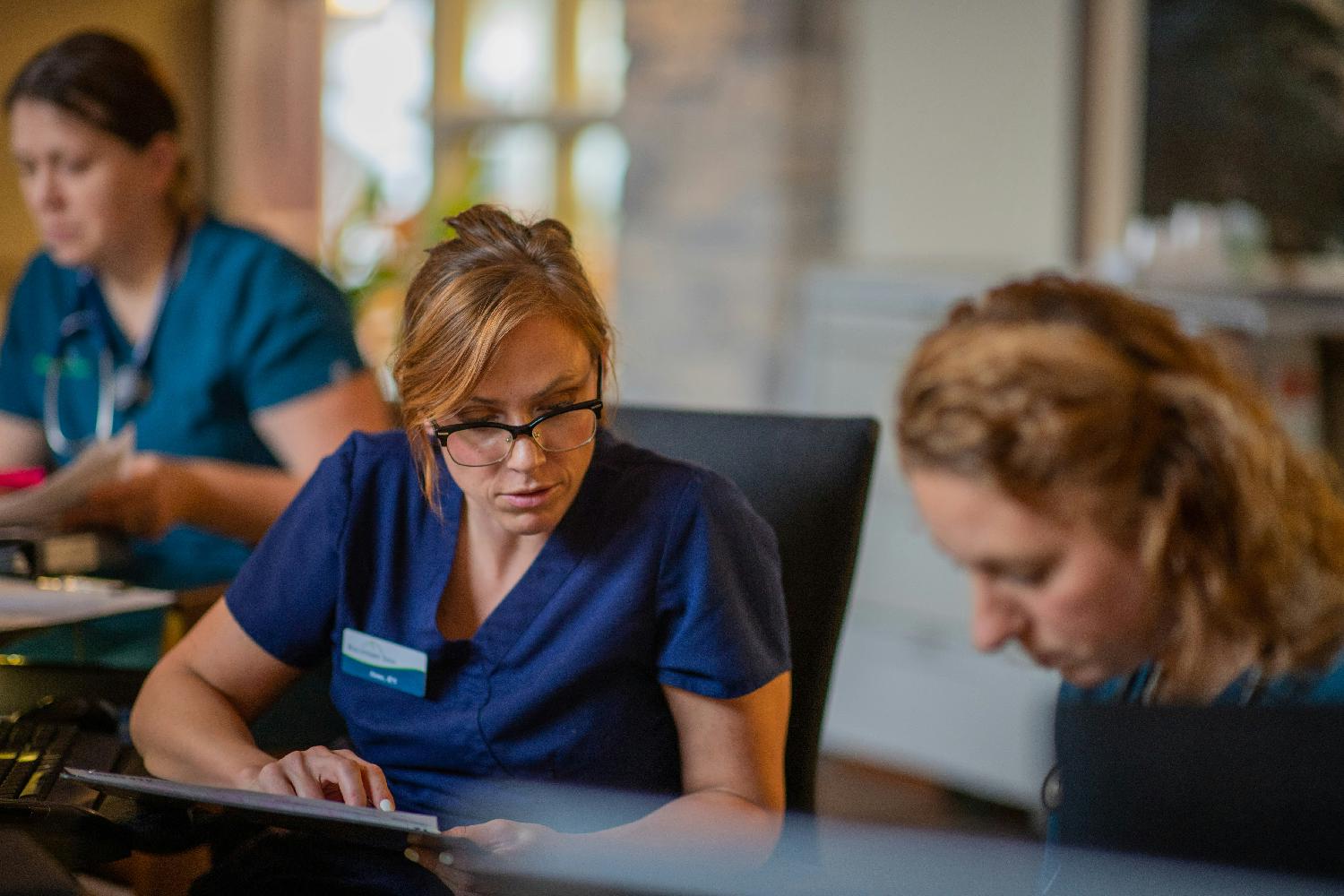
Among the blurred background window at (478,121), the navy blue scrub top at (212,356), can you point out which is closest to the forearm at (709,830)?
the navy blue scrub top at (212,356)

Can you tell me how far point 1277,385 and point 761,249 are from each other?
4.56 feet

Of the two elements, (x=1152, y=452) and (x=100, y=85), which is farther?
(x=100, y=85)

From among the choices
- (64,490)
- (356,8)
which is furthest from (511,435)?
(356,8)

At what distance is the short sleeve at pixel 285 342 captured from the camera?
6.15 feet

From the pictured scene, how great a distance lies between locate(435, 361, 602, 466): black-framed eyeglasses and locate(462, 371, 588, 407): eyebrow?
0.05 ft

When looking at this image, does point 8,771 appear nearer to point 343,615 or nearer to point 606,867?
point 343,615

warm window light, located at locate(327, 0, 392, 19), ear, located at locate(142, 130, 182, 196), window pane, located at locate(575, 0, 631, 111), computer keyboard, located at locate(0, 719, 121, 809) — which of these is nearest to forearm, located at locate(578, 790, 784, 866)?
computer keyboard, located at locate(0, 719, 121, 809)

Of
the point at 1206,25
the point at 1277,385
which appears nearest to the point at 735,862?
the point at 1277,385

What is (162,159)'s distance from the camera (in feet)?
6.36

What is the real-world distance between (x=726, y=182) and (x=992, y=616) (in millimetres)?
2936

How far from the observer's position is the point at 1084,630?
2.66ft

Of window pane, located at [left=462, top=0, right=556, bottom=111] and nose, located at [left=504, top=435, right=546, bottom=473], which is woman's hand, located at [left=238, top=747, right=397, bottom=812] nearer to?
nose, located at [left=504, top=435, right=546, bottom=473]

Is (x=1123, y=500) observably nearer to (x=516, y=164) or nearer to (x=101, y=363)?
(x=101, y=363)

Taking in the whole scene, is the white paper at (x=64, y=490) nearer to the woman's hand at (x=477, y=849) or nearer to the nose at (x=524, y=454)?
the nose at (x=524, y=454)
